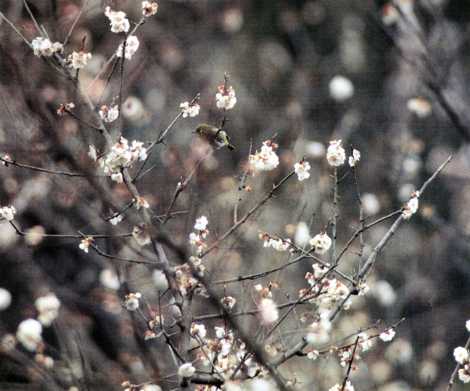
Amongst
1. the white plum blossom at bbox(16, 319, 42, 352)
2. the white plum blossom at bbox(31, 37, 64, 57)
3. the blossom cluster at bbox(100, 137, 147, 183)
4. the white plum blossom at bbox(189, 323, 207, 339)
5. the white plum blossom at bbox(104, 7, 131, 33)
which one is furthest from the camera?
the white plum blossom at bbox(16, 319, 42, 352)

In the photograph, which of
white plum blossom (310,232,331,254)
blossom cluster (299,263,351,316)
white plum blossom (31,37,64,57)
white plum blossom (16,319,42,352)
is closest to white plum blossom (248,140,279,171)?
white plum blossom (310,232,331,254)

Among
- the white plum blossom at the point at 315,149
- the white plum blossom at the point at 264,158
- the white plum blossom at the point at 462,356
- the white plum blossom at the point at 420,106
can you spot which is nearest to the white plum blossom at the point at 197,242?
the white plum blossom at the point at 264,158

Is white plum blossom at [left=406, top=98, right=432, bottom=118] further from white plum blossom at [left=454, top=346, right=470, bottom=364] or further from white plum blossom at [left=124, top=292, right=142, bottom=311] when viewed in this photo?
white plum blossom at [left=124, top=292, right=142, bottom=311]

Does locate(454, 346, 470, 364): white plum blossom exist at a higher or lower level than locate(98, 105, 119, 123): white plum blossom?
lower

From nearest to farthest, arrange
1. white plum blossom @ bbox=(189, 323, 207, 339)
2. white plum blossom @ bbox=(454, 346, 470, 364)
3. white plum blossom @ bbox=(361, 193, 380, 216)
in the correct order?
white plum blossom @ bbox=(189, 323, 207, 339), white plum blossom @ bbox=(454, 346, 470, 364), white plum blossom @ bbox=(361, 193, 380, 216)

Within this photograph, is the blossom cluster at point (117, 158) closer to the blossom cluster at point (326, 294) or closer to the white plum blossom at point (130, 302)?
the white plum blossom at point (130, 302)

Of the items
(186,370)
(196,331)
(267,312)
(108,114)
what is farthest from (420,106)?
(186,370)

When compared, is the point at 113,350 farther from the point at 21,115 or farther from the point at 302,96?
the point at 302,96

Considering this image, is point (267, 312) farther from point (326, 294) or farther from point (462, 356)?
point (462, 356)
